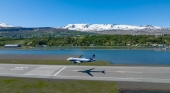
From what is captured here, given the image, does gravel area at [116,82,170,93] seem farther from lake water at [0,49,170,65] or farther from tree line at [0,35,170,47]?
tree line at [0,35,170,47]

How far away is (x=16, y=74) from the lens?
104 feet

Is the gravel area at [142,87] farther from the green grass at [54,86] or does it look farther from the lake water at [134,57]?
the lake water at [134,57]

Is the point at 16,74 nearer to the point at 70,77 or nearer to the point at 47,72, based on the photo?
the point at 47,72

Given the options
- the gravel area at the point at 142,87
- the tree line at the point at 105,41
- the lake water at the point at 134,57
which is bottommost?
the lake water at the point at 134,57

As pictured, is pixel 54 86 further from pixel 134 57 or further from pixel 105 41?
pixel 105 41

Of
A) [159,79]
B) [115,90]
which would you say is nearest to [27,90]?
[115,90]

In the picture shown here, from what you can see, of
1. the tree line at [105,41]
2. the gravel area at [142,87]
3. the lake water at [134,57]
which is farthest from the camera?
the tree line at [105,41]

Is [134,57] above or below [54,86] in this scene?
below

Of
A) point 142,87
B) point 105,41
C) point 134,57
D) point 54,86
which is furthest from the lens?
point 105,41

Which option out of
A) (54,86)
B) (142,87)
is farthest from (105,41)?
(54,86)

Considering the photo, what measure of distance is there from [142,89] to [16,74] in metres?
23.3

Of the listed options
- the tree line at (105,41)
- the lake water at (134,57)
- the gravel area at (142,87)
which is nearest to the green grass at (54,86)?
the gravel area at (142,87)

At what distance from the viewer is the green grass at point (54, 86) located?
22391 millimetres

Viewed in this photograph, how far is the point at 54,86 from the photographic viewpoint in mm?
24141
